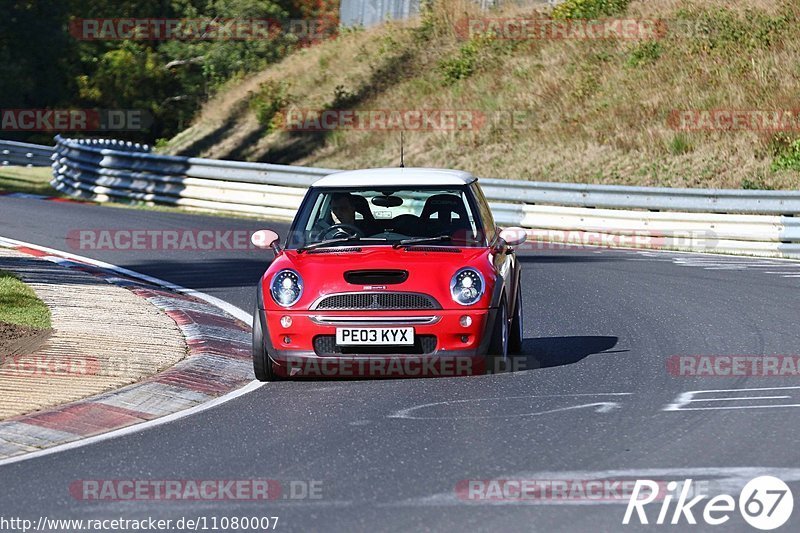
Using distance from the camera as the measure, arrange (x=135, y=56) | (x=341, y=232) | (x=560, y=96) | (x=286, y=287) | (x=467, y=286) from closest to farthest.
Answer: (x=467, y=286)
(x=286, y=287)
(x=341, y=232)
(x=560, y=96)
(x=135, y=56)

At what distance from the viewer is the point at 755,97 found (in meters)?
28.3

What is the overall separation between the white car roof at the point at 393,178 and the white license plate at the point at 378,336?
4.99 feet

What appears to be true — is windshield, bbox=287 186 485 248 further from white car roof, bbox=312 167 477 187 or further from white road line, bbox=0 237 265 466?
white road line, bbox=0 237 265 466

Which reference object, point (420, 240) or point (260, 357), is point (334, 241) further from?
point (260, 357)

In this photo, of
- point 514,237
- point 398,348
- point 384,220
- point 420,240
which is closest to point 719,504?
point 398,348

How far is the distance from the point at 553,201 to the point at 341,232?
41.1 feet

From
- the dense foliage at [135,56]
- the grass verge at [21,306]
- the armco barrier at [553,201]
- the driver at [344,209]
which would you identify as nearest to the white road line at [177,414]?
the driver at [344,209]

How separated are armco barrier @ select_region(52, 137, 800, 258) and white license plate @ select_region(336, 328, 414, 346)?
11063mm

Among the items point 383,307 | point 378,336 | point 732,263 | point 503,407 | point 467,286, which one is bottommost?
point 732,263

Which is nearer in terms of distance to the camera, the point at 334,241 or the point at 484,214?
the point at 334,241

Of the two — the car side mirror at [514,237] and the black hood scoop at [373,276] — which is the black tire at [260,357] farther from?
the car side mirror at [514,237]

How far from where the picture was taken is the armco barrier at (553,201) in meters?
20.0

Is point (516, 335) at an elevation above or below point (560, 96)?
below

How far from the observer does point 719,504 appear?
20.0 feet
